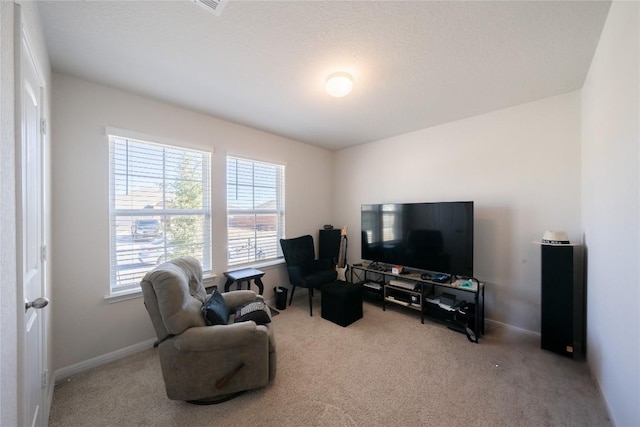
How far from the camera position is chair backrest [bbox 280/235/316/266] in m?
3.57

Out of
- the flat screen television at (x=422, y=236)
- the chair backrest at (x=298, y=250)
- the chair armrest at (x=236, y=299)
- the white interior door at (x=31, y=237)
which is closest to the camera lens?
the white interior door at (x=31, y=237)

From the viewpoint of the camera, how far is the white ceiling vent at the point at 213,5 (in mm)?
1369

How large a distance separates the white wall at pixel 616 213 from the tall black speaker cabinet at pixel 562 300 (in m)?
0.14

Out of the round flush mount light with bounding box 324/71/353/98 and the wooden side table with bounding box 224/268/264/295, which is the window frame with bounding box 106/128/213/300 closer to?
the wooden side table with bounding box 224/268/264/295

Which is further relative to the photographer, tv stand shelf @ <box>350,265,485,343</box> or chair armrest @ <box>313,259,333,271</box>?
chair armrest @ <box>313,259,333,271</box>

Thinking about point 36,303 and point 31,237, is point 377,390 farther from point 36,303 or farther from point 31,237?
point 31,237

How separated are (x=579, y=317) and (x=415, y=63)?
2.93 meters

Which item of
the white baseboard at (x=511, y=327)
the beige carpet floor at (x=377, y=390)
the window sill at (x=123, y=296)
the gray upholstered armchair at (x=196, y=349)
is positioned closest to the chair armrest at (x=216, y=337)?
the gray upholstered armchair at (x=196, y=349)

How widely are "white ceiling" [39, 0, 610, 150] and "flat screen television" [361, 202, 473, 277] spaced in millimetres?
1255

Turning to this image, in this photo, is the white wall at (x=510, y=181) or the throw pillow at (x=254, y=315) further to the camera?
the white wall at (x=510, y=181)

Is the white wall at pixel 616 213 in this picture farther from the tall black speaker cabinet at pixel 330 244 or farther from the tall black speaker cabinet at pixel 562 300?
the tall black speaker cabinet at pixel 330 244

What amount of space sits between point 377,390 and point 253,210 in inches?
102

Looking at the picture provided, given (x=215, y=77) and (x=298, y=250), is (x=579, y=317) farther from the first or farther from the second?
(x=215, y=77)

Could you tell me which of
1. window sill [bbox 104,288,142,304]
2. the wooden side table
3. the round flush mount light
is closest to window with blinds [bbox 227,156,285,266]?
the wooden side table
